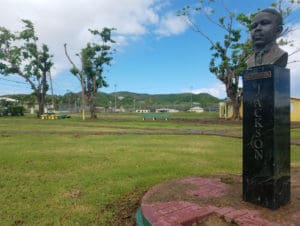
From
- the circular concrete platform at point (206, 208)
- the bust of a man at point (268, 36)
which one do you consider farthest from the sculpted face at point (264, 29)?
the circular concrete platform at point (206, 208)

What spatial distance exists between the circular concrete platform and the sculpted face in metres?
1.97

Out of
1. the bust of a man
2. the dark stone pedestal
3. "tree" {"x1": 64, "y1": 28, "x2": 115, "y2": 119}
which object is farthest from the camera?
"tree" {"x1": 64, "y1": 28, "x2": 115, "y2": 119}

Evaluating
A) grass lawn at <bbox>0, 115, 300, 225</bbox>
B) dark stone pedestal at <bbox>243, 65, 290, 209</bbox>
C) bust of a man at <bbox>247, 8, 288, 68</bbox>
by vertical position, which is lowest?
grass lawn at <bbox>0, 115, 300, 225</bbox>

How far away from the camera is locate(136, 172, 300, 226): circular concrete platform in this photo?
3.19 m

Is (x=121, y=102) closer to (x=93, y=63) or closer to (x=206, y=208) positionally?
(x=93, y=63)

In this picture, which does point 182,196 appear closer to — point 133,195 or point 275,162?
point 133,195

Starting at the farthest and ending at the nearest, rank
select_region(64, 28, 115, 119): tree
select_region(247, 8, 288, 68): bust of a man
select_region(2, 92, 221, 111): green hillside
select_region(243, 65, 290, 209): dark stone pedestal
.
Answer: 1. select_region(2, 92, 221, 111): green hillside
2. select_region(64, 28, 115, 119): tree
3. select_region(247, 8, 288, 68): bust of a man
4. select_region(243, 65, 290, 209): dark stone pedestal

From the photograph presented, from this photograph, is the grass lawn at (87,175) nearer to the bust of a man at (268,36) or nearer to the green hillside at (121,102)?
the bust of a man at (268,36)

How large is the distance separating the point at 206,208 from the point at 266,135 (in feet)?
3.63

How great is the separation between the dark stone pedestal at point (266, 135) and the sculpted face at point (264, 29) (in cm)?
40

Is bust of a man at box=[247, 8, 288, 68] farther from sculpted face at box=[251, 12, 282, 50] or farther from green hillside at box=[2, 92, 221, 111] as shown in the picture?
green hillside at box=[2, 92, 221, 111]

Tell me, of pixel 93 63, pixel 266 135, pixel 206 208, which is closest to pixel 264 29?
pixel 266 135

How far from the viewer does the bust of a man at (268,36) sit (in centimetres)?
389

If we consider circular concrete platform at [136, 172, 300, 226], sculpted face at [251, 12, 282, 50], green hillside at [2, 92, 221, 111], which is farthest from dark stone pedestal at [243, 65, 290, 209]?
green hillside at [2, 92, 221, 111]
